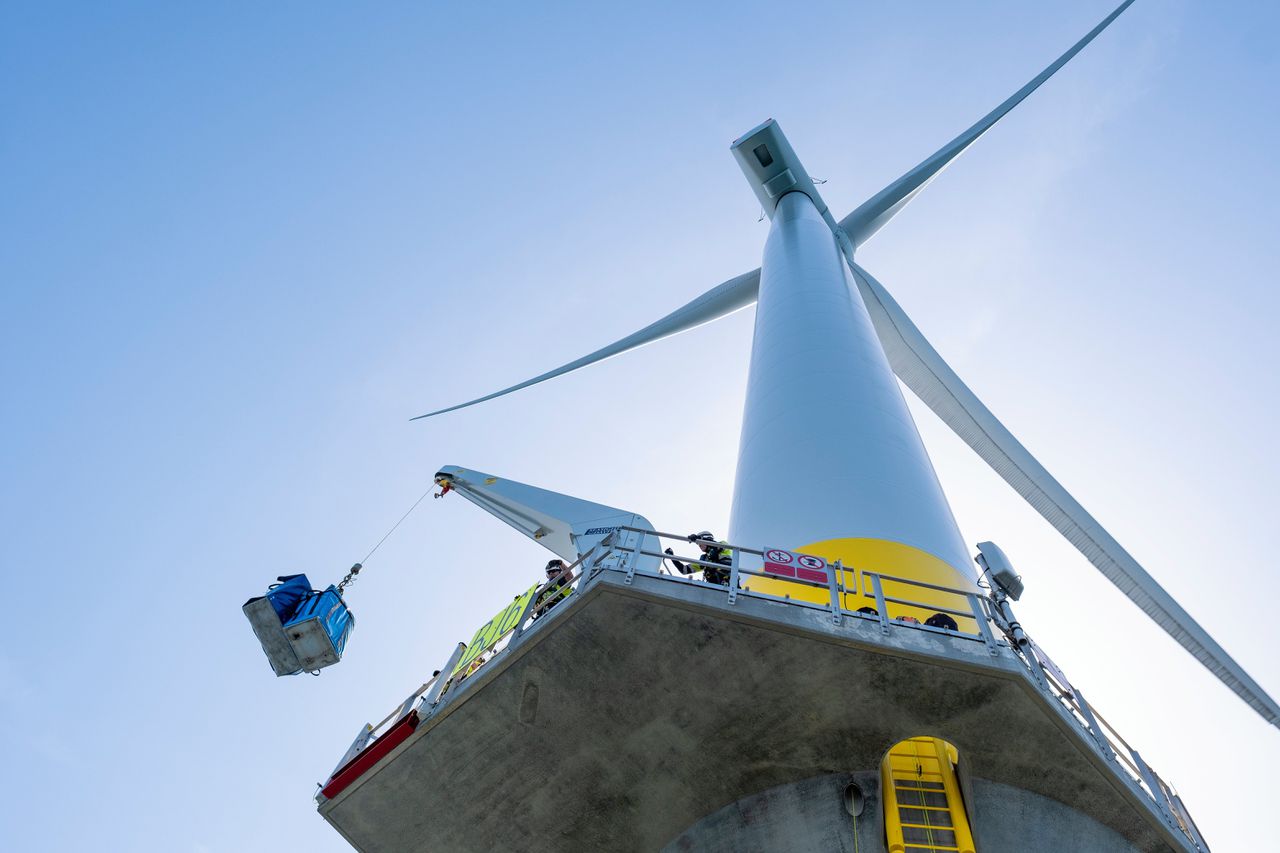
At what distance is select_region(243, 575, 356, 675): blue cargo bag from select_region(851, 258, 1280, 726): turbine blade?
1723 cm

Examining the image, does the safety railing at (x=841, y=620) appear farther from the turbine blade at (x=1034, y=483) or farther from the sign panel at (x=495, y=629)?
the turbine blade at (x=1034, y=483)

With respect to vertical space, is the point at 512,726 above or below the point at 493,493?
below

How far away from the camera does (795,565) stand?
12.3 metres

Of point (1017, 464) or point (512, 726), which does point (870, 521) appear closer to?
point (512, 726)

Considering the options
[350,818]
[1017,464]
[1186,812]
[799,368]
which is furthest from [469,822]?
[1017,464]

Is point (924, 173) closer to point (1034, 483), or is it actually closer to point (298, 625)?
point (1034, 483)

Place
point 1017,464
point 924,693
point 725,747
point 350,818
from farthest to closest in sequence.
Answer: point 1017,464, point 350,818, point 725,747, point 924,693

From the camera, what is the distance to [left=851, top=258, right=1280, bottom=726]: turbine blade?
21094 mm

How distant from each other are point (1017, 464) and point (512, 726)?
55.6ft

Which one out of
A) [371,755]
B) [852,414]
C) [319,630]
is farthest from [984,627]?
[319,630]

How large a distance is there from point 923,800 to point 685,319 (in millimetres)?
24247

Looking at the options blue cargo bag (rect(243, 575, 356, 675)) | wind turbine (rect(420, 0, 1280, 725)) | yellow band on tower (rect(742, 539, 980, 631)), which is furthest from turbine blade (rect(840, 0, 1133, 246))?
blue cargo bag (rect(243, 575, 356, 675))

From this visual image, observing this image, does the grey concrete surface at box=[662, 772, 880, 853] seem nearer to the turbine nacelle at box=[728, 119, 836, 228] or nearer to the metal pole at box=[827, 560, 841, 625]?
the metal pole at box=[827, 560, 841, 625]

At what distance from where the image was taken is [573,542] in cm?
2448
